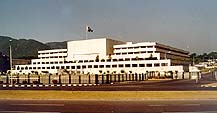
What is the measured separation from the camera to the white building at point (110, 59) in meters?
140

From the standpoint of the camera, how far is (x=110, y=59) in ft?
492

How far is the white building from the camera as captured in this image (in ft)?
458

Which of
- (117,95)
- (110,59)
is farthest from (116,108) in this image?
(110,59)

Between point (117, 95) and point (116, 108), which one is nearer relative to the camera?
point (116, 108)

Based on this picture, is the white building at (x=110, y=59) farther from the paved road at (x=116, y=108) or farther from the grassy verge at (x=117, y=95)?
the paved road at (x=116, y=108)

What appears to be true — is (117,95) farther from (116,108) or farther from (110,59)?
(110,59)

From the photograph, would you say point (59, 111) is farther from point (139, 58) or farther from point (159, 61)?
point (139, 58)

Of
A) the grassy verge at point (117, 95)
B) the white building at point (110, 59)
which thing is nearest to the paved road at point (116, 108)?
the grassy verge at point (117, 95)

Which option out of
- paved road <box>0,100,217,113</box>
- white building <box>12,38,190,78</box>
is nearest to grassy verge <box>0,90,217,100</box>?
paved road <box>0,100,217,113</box>

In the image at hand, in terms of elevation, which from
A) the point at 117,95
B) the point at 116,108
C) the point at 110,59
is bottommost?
the point at 116,108

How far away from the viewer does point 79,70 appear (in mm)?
151500

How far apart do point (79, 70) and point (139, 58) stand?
2563 centimetres

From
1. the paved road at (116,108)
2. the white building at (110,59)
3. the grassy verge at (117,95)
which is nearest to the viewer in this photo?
the paved road at (116,108)

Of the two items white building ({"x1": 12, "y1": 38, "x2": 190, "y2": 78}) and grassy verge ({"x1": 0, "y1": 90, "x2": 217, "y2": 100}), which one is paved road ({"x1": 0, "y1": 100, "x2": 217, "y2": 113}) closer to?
grassy verge ({"x1": 0, "y1": 90, "x2": 217, "y2": 100})
